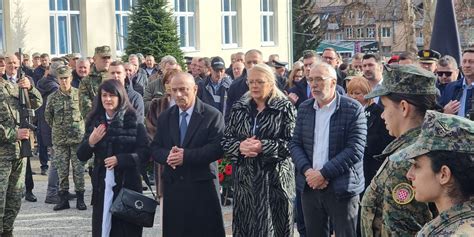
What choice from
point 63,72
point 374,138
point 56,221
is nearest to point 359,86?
point 374,138

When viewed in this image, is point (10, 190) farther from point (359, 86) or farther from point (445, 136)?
point (445, 136)

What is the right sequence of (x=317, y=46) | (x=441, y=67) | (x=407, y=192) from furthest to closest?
1. (x=317, y=46)
2. (x=441, y=67)
3. (x=407, y=192)

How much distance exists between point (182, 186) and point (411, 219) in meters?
3.48

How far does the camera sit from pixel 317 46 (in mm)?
45344

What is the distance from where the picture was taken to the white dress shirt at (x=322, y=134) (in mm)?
6707

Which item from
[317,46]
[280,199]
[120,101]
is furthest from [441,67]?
[317,46]

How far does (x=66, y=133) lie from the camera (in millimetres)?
10859

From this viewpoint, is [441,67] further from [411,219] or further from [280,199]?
[411,219]

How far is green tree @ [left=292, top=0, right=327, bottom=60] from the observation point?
44.7 meters

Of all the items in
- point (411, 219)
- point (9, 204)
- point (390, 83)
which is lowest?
point (9, 204)

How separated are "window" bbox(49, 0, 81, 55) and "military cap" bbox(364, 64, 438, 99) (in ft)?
69.9

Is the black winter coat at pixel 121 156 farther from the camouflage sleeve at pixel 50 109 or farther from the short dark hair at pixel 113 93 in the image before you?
the camouflage sleeve at pixel 50 109

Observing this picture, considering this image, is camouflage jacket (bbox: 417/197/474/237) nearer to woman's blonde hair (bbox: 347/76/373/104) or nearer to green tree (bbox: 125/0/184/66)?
woman's blonde hair (bbox: 347/76/373/104)

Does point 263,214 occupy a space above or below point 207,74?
below
